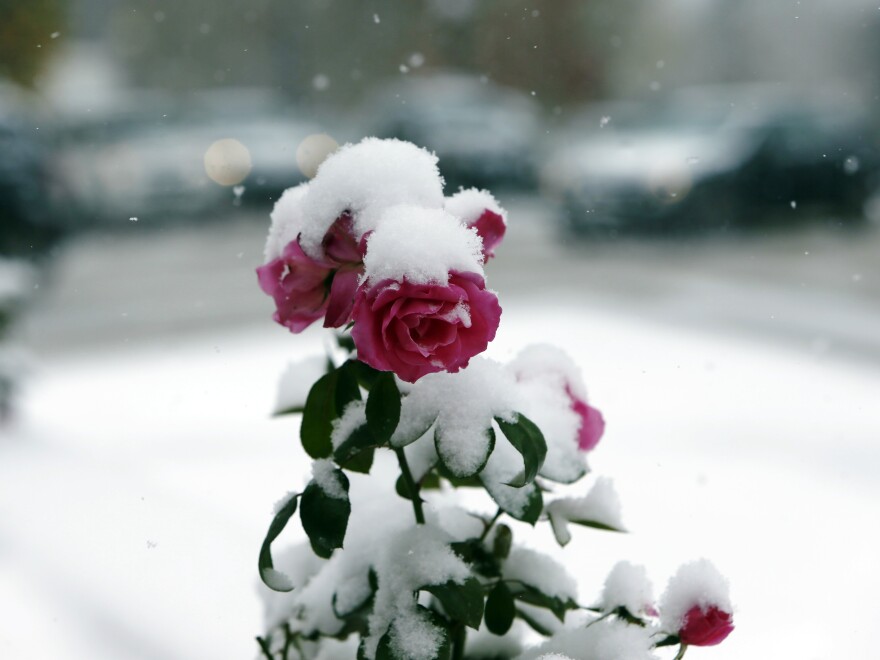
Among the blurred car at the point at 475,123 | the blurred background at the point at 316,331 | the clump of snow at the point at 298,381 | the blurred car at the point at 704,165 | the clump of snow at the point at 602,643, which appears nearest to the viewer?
the clump of snow at the point at 602,643

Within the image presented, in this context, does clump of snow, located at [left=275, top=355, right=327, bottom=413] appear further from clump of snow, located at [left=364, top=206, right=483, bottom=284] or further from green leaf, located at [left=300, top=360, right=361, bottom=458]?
clump of snow, located at [left=364, top=206, right=483, bottom=284]

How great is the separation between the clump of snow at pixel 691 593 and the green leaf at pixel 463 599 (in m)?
0.14

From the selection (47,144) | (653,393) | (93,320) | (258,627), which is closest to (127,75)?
(47,144)

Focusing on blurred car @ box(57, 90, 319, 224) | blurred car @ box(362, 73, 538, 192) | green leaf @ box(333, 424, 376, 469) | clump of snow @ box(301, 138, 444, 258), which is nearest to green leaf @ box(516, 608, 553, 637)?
Result: green leaf @ box(333, 424, 376, 469)

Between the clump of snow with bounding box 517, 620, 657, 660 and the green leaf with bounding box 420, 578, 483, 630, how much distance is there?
0.10 metres

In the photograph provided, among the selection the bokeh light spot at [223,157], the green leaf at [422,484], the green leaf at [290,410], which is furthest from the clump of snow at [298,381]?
the bokeh light spot at [223,157]

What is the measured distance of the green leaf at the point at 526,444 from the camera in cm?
55

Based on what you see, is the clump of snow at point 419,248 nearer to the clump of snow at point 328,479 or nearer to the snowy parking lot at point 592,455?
the clump of snow at point 328,479

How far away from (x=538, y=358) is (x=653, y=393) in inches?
69.0

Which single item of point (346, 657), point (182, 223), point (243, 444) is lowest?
point (346, 657)

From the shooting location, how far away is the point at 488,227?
0.62 meters

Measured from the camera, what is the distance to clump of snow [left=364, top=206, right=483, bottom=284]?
51 centimetres

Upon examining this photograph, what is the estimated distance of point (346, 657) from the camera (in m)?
0.77

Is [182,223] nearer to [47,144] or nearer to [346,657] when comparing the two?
[47,144]
